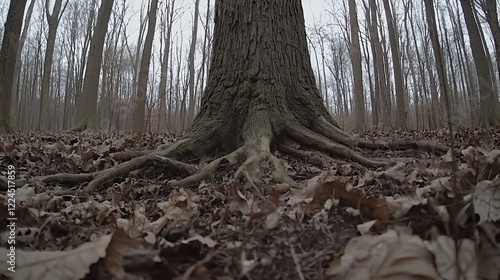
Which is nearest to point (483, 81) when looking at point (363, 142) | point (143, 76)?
point (363, 142)

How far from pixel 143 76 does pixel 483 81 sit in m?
8.96

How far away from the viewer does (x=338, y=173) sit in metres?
2.13

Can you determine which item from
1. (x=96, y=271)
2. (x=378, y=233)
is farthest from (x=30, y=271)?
(x=378, y=233)

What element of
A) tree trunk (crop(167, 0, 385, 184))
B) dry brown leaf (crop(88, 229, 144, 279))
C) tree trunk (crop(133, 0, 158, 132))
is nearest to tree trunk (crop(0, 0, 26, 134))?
tree trunk (crop(133, 0, 158, 132))

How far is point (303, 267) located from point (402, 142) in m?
2.24

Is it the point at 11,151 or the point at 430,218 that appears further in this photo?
the point at 11,151

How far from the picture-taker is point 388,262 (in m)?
0.75

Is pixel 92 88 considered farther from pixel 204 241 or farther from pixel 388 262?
pixel 388 262

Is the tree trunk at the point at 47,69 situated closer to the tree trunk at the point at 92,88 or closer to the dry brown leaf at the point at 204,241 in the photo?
the tree trunk at the point at 92,88

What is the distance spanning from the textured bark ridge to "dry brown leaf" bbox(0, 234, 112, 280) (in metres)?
1.53

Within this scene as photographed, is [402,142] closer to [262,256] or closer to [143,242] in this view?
[262,256]

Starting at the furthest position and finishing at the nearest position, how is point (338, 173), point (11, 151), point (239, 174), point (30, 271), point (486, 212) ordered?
point (11, 151), point (338, 173), point (239, 174), point (486, 212), point (30, 271)

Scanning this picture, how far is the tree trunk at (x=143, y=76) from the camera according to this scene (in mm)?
8844

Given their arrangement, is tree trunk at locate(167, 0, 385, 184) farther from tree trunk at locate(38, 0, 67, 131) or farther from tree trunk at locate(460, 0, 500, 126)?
tree trunk at locate(38, 0, 67, 131)
